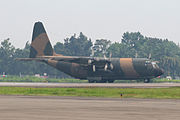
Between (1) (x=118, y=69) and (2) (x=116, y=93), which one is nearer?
(2) (x=116, y=93)

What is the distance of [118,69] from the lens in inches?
3327

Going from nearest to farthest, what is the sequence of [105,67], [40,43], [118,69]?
[105,67]
[118,69]
[40,43]

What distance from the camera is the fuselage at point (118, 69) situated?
83438mm

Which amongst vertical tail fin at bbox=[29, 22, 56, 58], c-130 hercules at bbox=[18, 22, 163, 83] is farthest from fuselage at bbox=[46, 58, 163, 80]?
vertical tail fin at bbox=[29, 22, 56, 58]

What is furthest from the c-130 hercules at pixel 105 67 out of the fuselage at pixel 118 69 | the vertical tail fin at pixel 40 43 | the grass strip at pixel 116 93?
the grass strip at pixel 116 93

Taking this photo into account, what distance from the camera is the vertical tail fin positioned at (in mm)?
91938

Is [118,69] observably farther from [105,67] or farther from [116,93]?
[116,93]

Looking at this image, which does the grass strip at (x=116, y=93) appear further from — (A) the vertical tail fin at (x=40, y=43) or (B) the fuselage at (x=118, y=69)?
(A) the vertical tail fin at (x=40, y=43)

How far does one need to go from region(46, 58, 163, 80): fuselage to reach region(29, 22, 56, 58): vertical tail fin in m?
4.26

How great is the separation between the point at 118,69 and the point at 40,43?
1780 cm

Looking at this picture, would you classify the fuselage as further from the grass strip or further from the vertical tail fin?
the grass strip

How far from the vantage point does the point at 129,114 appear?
87.5 ft

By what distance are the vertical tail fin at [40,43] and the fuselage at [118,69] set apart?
4.26 m

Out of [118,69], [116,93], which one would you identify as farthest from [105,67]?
[116,93]
